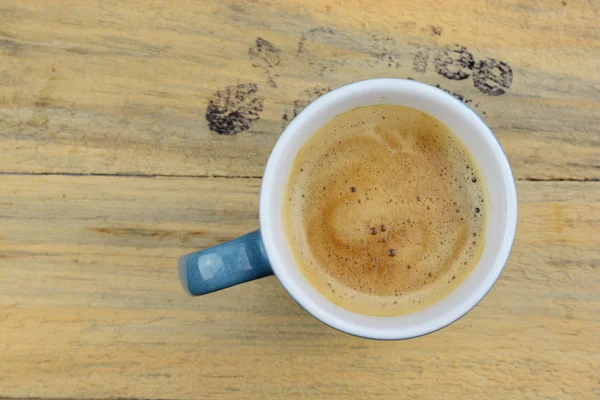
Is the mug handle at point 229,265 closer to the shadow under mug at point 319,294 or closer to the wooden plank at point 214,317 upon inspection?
the shadow under mug at point 319,294

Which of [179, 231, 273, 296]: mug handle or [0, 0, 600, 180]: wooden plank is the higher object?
[0, 0, 600, 180]: wooden plank

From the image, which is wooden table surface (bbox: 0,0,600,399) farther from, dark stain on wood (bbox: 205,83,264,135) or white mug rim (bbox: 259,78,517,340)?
white mug rim (bbox: 259,78,517,340)

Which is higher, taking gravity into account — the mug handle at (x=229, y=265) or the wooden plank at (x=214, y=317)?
the mug handle at (x=229, y=265)

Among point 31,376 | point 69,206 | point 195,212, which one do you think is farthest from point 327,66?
point 31,376

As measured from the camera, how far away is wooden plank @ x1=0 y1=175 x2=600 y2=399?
0.64 metres

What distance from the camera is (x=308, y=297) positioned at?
511mm

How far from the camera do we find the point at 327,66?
64cm

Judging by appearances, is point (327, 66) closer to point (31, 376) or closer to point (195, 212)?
point (195, 212)

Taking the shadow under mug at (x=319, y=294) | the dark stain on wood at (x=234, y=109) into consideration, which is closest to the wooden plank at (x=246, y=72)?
the dark stain on wood at (x=234, y=109)

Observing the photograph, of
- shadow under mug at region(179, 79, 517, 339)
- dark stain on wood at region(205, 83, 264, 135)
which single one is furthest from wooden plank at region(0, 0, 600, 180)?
shadow under mug at region(179, 79, 517, 339)

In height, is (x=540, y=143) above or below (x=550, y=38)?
below

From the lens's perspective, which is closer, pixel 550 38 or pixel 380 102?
pixel 380 102

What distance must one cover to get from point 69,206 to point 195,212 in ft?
0.49

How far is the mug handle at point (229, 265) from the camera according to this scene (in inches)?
20.4
